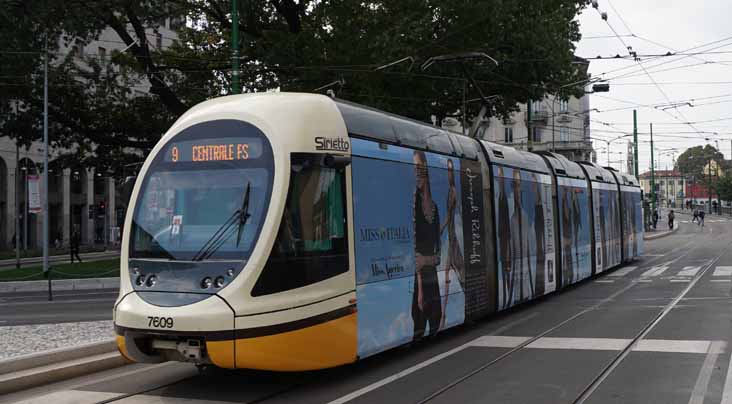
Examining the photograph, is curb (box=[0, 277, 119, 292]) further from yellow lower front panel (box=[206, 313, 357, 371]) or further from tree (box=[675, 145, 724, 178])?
tree (box=[675, 145, 724, 178])

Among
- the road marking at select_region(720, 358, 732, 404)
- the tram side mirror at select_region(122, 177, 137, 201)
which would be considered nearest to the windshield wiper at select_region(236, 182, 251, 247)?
the tram side mirror at select_region(122, 177, 137, 201)

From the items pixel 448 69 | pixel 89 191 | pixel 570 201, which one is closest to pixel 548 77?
pixel 448 69

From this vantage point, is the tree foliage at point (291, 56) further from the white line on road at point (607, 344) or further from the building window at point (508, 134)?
the building window at point (508, 134)

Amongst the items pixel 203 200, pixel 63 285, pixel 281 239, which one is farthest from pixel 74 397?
pixel 63 285

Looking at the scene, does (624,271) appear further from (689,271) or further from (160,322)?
(160,322)

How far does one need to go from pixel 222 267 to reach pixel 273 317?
→ 26.7 inches

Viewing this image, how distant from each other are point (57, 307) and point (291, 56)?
973 centimetres

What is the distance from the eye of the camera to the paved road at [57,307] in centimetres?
1485

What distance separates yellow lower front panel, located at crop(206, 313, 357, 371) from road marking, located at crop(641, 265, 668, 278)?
16005 mm

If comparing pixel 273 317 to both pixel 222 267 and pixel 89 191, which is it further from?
pixel 89 191

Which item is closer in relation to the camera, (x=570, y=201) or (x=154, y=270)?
(x=154, y=270)

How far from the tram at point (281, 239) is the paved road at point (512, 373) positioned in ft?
1.35

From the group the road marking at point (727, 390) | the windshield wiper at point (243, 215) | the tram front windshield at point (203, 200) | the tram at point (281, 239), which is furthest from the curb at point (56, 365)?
the road marking at point (727, 390)

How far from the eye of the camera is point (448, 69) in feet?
73.5
